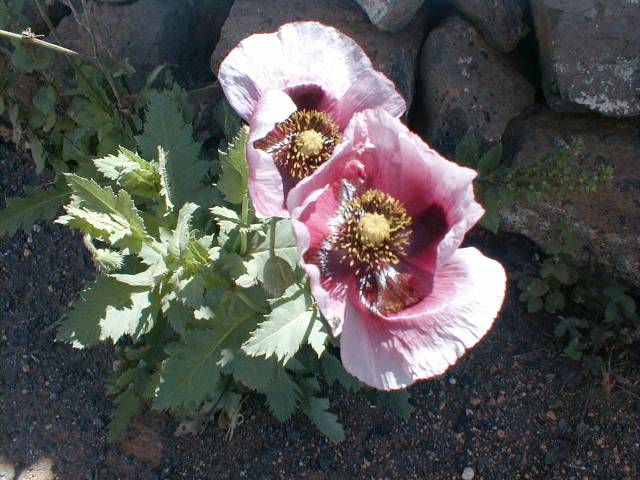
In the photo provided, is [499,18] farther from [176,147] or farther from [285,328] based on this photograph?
[285,328]

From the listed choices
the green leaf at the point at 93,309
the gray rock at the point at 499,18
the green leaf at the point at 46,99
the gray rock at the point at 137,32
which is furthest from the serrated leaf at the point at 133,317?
the gray rock at the point at 499,18

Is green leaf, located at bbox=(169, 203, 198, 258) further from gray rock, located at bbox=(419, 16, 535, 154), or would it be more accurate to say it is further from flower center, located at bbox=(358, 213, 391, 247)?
gray rock, located at bbox=(419, 16, 535, 154)

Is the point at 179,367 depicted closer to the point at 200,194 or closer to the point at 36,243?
the point at 200,194

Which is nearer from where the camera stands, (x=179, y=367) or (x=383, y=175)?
(x=383, y=175)

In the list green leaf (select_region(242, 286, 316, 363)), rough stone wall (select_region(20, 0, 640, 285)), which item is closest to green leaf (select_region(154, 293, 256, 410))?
green leaf (select_region(242, 286, 316, 363))

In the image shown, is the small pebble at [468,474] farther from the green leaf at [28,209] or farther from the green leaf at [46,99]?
the green leaf at [46,99]

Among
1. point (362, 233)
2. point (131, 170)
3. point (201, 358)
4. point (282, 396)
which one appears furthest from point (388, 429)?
point (131, 170)

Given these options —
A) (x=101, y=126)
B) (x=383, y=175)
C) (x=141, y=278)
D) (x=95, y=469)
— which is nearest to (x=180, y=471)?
(x=95, y=469)
